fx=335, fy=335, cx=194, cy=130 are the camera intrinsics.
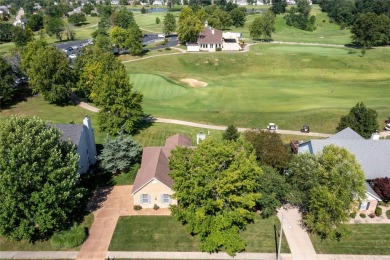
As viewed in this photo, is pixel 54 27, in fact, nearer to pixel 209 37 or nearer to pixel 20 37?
pixel 20 37

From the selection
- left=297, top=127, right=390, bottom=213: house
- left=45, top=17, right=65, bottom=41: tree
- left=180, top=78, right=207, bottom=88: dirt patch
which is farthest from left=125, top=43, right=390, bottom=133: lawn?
left=45, top=17, right=65, bottom=41: tree

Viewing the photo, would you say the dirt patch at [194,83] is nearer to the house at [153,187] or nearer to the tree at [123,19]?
the house at [153,187]

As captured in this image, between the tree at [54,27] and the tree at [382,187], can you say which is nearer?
the tree at [382,187]

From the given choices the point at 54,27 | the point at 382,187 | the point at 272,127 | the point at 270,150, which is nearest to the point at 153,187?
the point at 270,150

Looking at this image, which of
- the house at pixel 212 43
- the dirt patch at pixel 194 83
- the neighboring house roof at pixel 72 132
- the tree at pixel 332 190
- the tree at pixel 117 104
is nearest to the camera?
the tree at pixel 332 190

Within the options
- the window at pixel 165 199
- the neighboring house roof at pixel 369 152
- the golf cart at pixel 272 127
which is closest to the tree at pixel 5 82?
the window at pixel 165 199

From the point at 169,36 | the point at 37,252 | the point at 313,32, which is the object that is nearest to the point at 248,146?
the point at 37,252

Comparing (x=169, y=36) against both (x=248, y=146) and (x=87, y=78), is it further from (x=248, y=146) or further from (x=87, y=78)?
(x=248, y=146)
